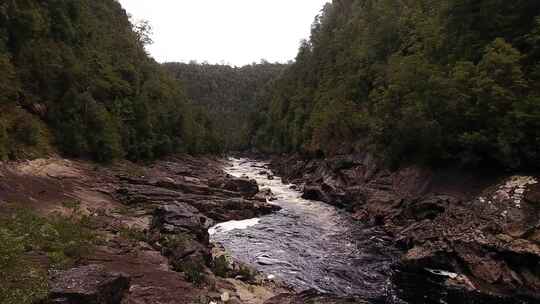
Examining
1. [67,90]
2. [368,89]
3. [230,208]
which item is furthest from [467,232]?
[368,89]

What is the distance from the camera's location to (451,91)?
28.3 meters

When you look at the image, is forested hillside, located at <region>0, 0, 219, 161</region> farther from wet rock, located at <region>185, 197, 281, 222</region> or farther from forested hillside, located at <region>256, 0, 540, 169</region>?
forested hillside, located at <region>256, 0, 540, 169</region>

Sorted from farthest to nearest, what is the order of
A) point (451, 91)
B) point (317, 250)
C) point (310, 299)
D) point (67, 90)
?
1. point (67, 90)
2. point (451, 91)
3. point (317, 250)
4. point (310, 299)

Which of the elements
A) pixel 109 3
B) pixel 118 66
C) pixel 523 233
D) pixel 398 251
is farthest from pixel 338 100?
pixel 109 3

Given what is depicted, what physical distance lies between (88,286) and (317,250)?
16320mm

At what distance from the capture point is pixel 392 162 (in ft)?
121

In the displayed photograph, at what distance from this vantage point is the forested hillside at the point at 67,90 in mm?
31094

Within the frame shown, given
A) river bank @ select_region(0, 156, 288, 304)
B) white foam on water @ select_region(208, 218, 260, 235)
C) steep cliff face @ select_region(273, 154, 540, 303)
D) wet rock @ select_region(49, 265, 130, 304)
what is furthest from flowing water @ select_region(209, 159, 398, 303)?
wet rock @ select_region(49, 265, 130, 304)

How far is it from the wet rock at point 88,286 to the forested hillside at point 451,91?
73.5 ft

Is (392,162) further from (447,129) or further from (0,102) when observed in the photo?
(0,102)

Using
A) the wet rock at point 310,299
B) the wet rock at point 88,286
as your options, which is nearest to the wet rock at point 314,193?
the wet rock at point 310,299

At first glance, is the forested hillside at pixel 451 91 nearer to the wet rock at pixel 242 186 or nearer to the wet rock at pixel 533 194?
the wet rock at pixel 533 194

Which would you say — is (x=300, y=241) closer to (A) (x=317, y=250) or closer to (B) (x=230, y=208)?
(A) (x=317, y=250)

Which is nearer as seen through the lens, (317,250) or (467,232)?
(467,232)
